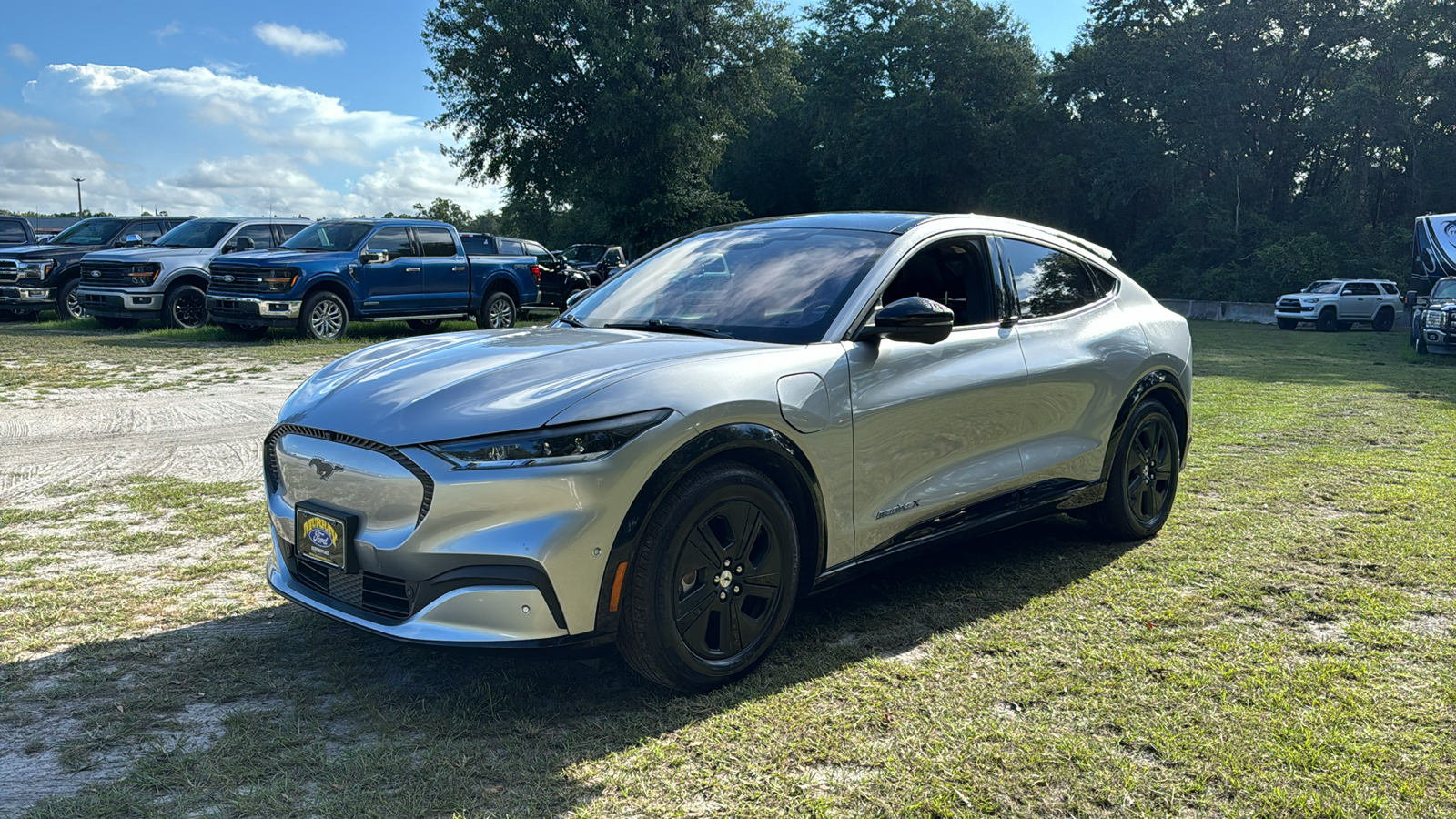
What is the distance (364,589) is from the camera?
335 centimetres

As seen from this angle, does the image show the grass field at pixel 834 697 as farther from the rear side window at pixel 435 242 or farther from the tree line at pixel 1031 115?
the tree line at pixel 1031 115

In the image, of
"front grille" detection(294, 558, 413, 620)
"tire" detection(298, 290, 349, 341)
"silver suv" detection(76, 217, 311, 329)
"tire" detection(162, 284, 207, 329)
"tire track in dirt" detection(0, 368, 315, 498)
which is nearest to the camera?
"front grille" detection(294, 558, 413, 620)

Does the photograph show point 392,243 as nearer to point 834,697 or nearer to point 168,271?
point 168,271

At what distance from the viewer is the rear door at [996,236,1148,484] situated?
4.85 metres

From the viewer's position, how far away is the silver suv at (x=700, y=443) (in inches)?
124

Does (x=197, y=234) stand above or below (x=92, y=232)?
below

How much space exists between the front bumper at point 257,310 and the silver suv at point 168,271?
1.57 metres

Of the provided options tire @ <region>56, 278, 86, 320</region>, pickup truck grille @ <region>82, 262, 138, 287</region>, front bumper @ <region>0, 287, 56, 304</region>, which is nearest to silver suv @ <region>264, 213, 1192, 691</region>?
pickup truck grille @ <region>82, 262, 138, 287</region>

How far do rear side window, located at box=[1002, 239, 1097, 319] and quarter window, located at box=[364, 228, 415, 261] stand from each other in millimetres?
14431

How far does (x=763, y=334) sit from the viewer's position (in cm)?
402

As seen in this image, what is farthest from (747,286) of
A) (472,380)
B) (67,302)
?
(67,302)

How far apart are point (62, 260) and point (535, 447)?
2069 centimetres

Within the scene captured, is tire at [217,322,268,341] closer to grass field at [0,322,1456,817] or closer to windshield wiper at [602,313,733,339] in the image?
grass field at [0,322,1456,817]

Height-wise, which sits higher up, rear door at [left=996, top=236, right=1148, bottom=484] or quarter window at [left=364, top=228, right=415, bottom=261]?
quarter window at [left=364, top=228, right=415, bottom=261]
